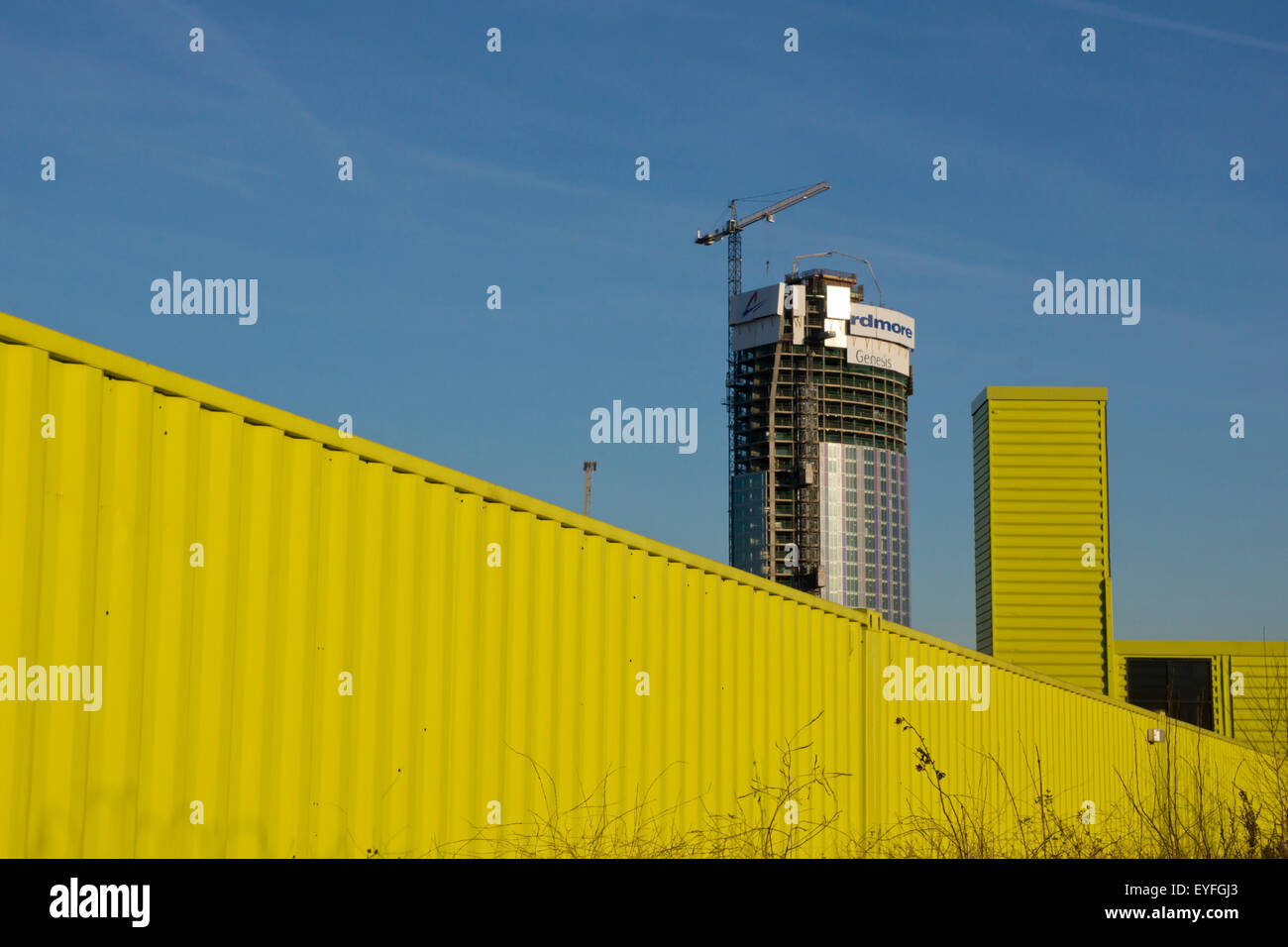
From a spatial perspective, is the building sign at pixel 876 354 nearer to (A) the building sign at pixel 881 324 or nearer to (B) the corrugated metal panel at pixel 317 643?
(A) the building sign at pixel 881 324

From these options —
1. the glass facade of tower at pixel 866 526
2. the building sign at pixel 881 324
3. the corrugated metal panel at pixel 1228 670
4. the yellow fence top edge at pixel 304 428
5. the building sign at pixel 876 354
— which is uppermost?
the building sign at pixel 881 324

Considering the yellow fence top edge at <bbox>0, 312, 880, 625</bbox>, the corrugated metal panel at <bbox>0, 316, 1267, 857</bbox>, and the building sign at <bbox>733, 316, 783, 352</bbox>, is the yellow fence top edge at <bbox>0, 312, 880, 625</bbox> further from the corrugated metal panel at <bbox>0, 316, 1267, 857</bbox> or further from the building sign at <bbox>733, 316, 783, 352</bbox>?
the building sign at <bbox>733, 316, 783, 352</bbox>

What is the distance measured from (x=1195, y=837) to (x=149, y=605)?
22.0ft

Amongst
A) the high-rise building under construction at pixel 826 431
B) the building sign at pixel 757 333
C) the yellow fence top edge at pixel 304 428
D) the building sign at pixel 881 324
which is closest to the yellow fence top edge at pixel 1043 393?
the yellow fence top edge at pixel 304 428

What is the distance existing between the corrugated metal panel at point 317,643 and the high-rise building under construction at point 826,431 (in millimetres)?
144596

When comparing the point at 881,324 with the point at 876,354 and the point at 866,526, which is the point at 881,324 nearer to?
the point at 876,354

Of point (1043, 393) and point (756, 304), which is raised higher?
point (756, 304)

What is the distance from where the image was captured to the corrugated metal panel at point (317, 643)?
379cm

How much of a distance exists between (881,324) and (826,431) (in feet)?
62.1

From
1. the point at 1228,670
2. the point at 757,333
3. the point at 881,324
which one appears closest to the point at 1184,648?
the point at 1228,670

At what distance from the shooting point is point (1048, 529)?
28969 millimetres

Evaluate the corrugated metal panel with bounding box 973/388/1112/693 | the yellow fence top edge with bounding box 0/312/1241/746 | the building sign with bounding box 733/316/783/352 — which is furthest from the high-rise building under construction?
the yellow fence top edge with bounding box 0/312/1241/746
